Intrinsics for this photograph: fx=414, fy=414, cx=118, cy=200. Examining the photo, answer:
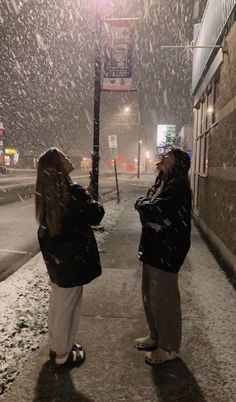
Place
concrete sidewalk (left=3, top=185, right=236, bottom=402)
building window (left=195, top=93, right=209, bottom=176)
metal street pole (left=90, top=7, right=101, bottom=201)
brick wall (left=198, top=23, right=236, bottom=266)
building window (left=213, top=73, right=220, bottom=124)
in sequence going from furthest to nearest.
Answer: building window (left=195, top=93, right=209, bottom=176)
metal street pole (left=90, top=7, right=101, bottom=201)
building window (left=213, top=73, right=220, bottom=124)
brick wall (left=198, top=23, right=236, bottom=266)
concrete sidewalk (left=3, top=185, right=236, bottom=402)

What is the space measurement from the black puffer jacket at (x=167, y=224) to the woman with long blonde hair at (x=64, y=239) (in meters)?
0.46

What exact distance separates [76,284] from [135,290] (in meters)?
2.56

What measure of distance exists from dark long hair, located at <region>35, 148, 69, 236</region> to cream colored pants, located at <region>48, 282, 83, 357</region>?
1.82 ft

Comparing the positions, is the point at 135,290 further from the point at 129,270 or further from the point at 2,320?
the point at 2,320

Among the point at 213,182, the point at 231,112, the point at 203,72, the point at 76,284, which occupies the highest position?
the point at 203,72

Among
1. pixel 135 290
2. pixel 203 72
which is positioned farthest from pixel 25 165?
pixel 135 290

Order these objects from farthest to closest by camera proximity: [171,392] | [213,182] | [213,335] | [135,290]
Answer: [213,182]
[135,290]
[213,335]
[171,392]

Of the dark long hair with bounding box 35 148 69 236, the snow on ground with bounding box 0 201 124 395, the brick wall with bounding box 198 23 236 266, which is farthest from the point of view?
the brick wall with bounding box 198 23 236 266

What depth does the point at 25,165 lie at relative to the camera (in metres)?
87.6

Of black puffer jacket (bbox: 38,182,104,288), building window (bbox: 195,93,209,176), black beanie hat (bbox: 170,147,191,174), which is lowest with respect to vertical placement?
black puffer jacket (bbox: 38,182,104,288)

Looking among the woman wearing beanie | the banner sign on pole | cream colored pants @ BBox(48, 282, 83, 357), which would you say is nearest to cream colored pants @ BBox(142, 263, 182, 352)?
the woman wearing beanie

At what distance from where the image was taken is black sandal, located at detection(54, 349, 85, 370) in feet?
12.0

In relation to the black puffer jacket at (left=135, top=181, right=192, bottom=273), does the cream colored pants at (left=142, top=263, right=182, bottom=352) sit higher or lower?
lower

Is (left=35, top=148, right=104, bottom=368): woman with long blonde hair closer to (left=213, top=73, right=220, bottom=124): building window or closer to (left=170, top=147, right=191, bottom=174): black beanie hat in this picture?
(left=170, top=147, right=191, bottom=174): black beanie hat
